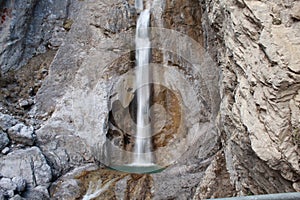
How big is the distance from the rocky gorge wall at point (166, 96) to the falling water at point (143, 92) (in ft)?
0.58

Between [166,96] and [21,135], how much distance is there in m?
2.90

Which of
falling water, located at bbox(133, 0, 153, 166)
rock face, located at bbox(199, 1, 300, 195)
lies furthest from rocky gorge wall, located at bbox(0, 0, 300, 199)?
falling water, located at bbox(133, 0, 153, 166)

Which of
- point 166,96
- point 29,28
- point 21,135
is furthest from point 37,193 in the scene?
point 29,28

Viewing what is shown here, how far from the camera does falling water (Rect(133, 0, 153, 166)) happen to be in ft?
22.9

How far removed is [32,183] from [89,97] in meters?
2.15

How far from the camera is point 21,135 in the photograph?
253 inches

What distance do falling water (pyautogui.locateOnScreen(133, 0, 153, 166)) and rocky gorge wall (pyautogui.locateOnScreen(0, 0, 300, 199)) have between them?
0.18 meters

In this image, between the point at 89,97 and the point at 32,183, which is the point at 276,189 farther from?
the point at 89,97

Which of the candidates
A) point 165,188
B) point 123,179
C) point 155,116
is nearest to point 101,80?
point 155,116

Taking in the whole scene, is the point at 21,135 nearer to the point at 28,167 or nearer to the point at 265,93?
the point at 28,167

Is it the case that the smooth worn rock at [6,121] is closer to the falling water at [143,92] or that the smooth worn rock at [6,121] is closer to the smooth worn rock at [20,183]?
the smooth worn rock at [20,183]

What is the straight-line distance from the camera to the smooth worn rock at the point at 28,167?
5.58m

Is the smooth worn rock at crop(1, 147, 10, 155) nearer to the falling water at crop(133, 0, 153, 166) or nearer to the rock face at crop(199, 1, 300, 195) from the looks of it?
the falling water at crop(133, 0, 153, 166)

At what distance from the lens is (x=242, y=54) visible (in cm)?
367
